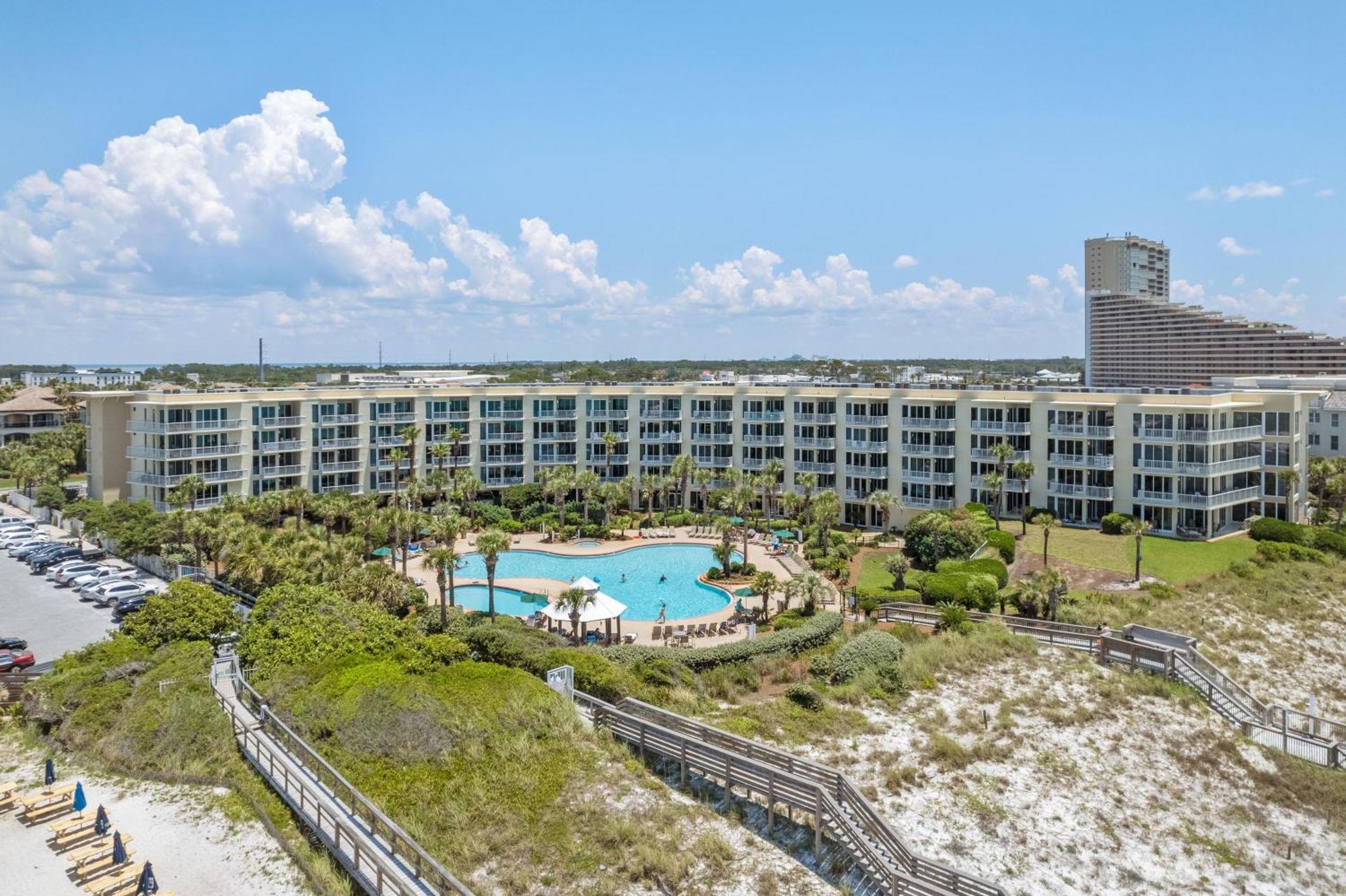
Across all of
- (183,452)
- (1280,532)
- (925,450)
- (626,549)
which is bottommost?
(626,549)

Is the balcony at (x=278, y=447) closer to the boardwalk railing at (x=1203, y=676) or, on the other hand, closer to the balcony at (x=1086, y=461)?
the boardwalk railing at (x=1203, y=676)

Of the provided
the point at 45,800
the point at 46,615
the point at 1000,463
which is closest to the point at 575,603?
the point at 45,800

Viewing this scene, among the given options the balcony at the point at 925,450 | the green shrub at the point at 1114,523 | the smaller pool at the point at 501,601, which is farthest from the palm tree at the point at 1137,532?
the smaller pool at the point at 501,601

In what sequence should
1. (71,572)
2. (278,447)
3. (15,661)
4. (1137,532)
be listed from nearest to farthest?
1. (15,661)
2. (1137,532)
3. (71,572)
4. (278,447)

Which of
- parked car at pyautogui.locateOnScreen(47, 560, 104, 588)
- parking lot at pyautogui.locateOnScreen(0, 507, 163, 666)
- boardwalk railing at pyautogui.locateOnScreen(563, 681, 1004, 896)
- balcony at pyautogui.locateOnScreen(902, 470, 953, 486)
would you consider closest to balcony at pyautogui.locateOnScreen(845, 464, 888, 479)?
balcony at pyautogui.locateOnScreen(902, 470, 953, 486)

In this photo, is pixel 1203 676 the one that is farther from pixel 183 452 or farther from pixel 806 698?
pixel 183 452

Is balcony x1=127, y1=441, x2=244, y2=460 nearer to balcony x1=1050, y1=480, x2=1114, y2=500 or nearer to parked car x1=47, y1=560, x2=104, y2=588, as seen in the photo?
parked car x1=47, y1=560, x2=104, y2=588
